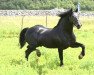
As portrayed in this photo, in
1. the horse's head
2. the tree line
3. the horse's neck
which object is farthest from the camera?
the tree line

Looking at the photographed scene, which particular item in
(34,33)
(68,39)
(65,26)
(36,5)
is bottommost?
(36,5)

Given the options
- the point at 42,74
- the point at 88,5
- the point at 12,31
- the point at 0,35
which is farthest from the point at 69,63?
the point at 88,5

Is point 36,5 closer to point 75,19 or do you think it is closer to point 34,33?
point 34,33

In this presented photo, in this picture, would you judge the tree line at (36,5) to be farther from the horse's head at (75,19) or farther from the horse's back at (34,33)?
the horse's head at (75,19)

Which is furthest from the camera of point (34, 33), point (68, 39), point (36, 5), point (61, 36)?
point (36, 5)

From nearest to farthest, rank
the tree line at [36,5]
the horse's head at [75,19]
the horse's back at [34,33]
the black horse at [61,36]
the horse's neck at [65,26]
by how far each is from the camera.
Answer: the horse's head at [75,19], the black horse at [61,36], the horse's neck at [65,26], the horse's back at [34,33], the tree line at [36,5]

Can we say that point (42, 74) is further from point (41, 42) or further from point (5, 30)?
point (5, 30)

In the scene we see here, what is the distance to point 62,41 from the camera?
13172 mm

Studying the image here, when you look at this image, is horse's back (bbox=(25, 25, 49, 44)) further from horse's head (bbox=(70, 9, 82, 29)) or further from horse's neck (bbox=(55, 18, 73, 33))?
horse's head (bbox=(70, 9, 82, 29))

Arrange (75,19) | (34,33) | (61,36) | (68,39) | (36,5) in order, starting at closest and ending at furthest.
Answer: (75,19), (68,39), (61,36), (34,33), (36,5)

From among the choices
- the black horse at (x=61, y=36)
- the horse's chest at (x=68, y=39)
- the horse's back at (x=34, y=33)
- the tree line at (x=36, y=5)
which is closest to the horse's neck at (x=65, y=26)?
the black horse at (x=61, y=36)

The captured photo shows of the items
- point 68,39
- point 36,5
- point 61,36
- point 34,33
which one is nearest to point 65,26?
point 61,36

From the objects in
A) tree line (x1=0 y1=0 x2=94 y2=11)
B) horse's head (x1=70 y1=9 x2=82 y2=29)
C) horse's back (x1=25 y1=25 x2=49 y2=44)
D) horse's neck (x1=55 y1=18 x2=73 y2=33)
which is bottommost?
tree line (x1=0 y1=0 x2=94 y2=11)

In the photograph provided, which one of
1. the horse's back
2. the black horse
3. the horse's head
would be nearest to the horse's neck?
the black horse
